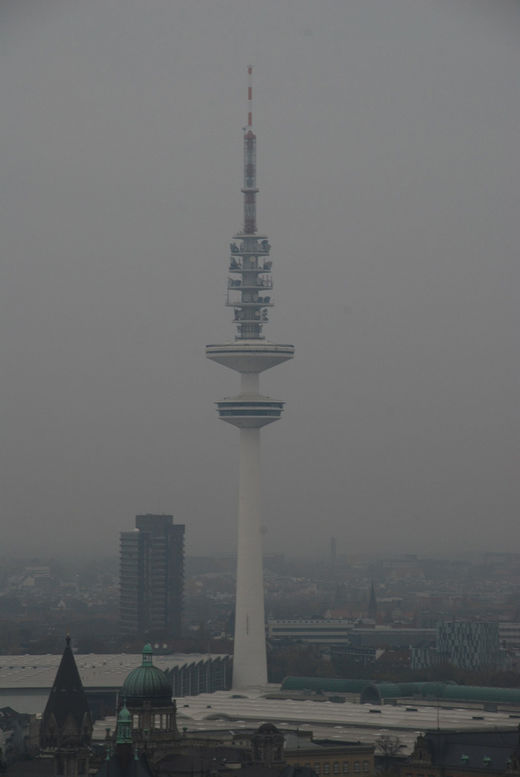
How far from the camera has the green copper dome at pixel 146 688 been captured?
298ft

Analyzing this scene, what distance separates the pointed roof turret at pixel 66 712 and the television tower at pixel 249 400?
6001 centimetres

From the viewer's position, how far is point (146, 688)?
90.9 m

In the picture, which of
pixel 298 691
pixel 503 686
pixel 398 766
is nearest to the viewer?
pixel 398 766

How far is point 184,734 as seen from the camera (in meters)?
97.0

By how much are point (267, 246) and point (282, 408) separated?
32.0 feet

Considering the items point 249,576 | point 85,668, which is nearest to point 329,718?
point 85,668

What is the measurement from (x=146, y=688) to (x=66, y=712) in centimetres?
391

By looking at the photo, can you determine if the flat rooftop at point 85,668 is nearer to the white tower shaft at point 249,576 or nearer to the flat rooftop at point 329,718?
the white tower shaft at point 249,576

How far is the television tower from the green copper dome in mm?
62956

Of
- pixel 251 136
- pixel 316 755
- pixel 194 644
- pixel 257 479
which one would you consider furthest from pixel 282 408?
pixel 316 755

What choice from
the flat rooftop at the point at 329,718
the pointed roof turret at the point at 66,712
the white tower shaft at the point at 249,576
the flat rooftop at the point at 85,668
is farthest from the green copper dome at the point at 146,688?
the white tower shaft at the point at 249,576

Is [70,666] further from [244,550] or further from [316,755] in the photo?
[244,550]

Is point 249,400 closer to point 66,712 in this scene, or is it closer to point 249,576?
point 249,576

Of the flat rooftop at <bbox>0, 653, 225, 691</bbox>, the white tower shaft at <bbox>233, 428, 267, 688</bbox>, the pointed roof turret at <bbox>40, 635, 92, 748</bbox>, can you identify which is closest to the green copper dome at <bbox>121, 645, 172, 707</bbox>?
the pointed roof turret at <bbox>40, 635, 92, 748</bbox>
